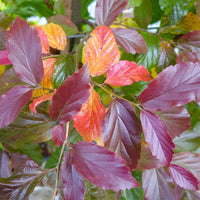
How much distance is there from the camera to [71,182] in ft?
0.97

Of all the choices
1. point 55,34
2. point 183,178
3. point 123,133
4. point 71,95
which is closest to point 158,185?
point 183,178

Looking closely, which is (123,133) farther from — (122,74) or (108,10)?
(108,10)

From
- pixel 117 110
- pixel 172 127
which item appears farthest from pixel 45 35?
pixel 172 127

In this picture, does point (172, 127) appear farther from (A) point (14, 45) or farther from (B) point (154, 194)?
(A) point (14, 45)

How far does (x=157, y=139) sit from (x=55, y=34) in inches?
11.5

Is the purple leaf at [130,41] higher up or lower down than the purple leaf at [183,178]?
higher up

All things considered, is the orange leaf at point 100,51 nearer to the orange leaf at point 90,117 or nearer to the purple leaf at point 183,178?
the orange leaf at point 90,117

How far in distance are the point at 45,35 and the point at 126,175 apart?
29 cm

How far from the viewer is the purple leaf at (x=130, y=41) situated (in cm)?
43

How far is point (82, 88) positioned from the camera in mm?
277

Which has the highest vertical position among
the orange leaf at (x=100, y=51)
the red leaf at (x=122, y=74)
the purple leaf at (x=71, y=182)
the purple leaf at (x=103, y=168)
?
the orange leaf at (x=100, y=51)

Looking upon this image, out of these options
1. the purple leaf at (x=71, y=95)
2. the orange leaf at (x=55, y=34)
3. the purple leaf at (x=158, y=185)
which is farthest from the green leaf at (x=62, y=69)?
the purple leaf at (x=158, y=185)

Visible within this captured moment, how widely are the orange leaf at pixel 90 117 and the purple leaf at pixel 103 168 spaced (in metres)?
0.05

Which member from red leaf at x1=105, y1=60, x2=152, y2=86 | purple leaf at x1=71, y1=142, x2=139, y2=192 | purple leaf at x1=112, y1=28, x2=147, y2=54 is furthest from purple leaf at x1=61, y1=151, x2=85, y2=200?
purple leaf at x1=112, y1=28, x2=147, y2=54
